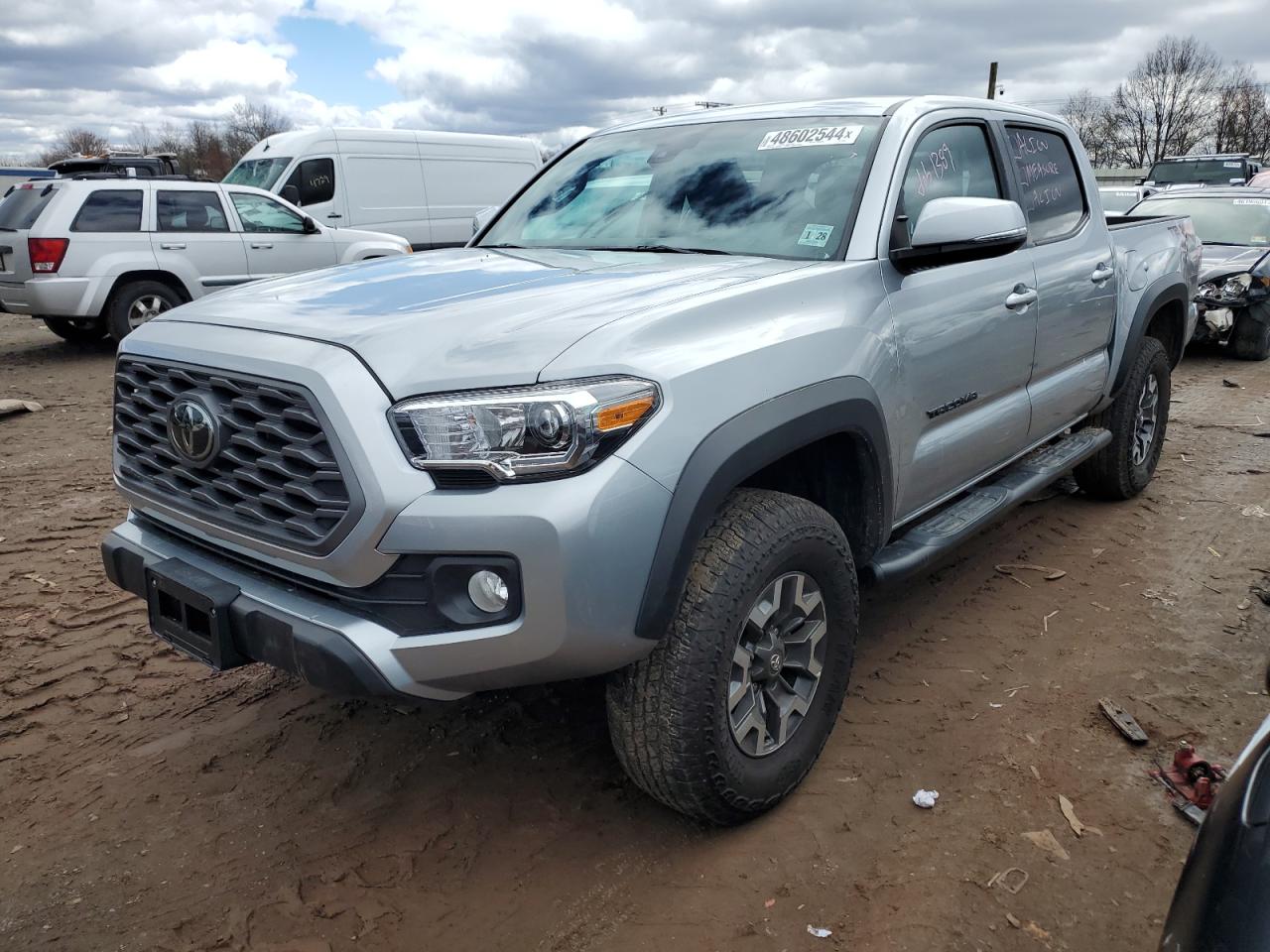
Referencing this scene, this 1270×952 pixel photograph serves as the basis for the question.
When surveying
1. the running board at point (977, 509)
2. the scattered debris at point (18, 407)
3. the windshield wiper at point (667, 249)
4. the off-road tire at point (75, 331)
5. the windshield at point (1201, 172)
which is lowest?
the scattered debris at point (18, 407)

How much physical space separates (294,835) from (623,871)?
2.96 feet

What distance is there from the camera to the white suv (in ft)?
30.9

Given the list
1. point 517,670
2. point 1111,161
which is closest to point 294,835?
point 517,670

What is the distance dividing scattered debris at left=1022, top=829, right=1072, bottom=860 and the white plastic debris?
0.81 ft

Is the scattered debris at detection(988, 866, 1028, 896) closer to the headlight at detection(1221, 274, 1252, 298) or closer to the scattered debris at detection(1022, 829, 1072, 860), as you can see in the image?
the scattered debris at detection(1022, 829, 1072, 860)

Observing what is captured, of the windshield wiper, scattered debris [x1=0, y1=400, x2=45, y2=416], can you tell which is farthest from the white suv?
the windshield wiper

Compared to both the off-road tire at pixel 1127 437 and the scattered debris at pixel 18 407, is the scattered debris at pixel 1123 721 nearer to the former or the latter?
the off-road tire at pixel 1127 437

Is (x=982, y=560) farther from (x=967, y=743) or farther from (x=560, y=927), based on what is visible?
(x=560, y=927)

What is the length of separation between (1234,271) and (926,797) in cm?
910

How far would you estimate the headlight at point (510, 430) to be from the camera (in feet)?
6.73

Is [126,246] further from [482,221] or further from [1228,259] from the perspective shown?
[1228,259]

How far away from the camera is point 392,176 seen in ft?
45.4

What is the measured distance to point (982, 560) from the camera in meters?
4.56

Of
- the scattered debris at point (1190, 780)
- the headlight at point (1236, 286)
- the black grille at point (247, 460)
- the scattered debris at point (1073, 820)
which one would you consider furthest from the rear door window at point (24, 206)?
the headlight at point (1236, 286)
